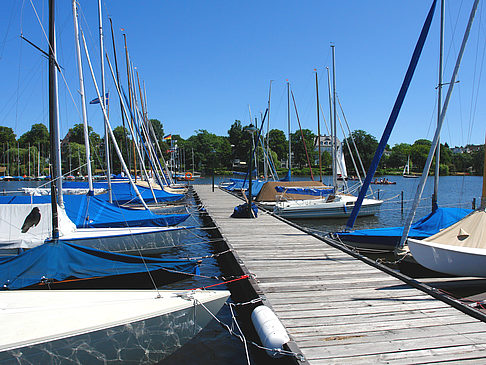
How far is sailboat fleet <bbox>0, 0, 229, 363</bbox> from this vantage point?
4.76 m

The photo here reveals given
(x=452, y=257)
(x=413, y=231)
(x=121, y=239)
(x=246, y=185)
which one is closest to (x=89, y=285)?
(x=121, y=239)

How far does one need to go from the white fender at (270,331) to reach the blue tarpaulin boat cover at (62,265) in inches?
146

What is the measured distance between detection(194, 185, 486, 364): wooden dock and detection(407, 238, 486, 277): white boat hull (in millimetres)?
864

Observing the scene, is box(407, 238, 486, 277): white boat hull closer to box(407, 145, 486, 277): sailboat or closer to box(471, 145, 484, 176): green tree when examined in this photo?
box(407, 145, 486, 277): sailboat

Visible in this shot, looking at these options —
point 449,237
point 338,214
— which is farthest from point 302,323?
point 338,214

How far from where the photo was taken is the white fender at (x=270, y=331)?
5098 millimetres

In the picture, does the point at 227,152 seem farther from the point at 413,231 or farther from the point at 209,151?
the point at 413,231

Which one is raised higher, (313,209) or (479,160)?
(479,160)

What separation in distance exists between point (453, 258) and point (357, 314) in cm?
313

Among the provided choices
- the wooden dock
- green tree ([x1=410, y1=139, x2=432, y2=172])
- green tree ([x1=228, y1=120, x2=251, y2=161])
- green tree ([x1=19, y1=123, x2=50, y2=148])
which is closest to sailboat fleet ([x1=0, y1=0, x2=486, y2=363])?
the wooden dock

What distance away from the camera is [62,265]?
313 inches

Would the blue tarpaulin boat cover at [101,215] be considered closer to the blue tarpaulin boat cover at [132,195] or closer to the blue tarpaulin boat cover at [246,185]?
the blue tarpaulin boat cover at [132,195]

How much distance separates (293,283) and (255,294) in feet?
3.23

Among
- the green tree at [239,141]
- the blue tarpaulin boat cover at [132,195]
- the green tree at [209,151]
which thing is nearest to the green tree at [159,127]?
the green tree at [209,151]
